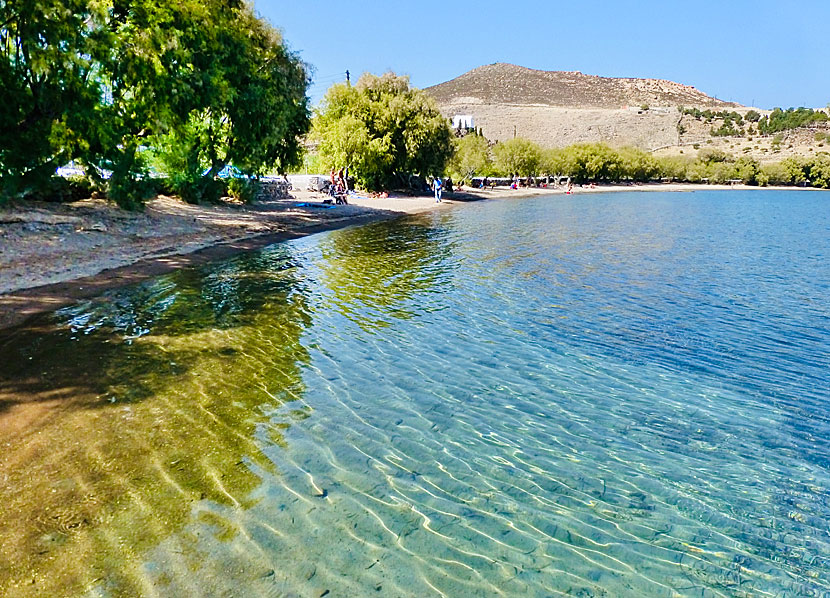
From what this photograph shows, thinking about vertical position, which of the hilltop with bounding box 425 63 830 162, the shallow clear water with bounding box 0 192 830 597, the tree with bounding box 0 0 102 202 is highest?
the hilltop with bounding box 425 63 830 162

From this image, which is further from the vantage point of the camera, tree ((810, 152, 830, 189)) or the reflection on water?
tree ((810, 152, 830, 189))

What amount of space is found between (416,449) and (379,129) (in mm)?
45530

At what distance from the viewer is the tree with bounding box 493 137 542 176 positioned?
8706 centimetres

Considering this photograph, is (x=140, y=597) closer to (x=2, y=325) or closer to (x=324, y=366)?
(x=324, y=366)

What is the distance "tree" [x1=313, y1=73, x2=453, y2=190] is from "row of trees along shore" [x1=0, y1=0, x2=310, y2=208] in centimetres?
2129

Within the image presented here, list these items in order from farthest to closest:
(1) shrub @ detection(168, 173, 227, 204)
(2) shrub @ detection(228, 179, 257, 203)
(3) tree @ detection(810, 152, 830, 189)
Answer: (3) tree @ detection(810, 152, 830, 189) → (2) shrub @ detection(228, 179, 257, 203) → (1) shrub @ detection(168, 173, 227, 204)

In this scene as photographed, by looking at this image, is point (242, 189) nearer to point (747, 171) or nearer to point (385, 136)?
point (385, 136)

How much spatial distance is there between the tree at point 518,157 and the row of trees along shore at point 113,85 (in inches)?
2582

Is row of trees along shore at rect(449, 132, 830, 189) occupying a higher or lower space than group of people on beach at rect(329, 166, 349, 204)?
higher

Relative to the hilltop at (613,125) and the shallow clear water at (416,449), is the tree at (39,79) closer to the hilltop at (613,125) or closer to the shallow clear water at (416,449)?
the shallow clear water at (416,449)

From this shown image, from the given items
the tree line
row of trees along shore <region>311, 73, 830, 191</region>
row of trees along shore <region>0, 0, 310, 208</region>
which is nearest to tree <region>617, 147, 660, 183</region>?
row of trees along shore <region>311, 73, 830, 191</region>

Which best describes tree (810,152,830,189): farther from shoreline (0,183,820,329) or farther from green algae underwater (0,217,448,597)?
green algae underwater (0,217,448,597)

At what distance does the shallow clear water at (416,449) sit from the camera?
4.58 meters

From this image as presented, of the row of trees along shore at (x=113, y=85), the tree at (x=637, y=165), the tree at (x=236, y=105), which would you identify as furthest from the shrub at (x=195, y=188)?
the tree at (x=637, y=165)
